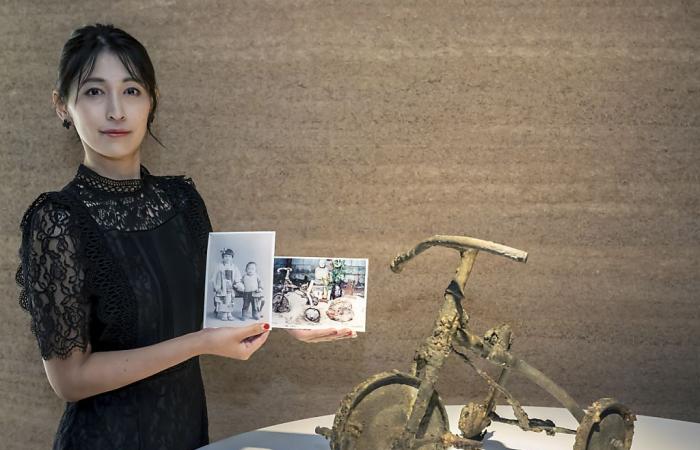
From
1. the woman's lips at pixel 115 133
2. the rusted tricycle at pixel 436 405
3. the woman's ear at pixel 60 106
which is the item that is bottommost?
the rusted tricycle at pixel 436 405

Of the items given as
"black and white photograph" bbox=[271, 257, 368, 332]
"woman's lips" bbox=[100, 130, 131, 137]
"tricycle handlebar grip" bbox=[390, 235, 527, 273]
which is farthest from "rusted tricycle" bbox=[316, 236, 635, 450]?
"woman's lips" bbox=[100, 130, 131, 137]

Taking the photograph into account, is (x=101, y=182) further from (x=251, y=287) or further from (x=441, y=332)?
(x=441, y=332)

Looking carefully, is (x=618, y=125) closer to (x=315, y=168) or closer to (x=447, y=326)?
(x=315, y=168)

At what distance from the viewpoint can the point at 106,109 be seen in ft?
5.45

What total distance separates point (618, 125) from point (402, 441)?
1377mm

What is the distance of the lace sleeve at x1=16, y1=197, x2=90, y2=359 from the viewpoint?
1523mm

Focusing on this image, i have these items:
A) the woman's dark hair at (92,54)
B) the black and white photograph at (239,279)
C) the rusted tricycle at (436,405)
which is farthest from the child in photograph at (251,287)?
the woman's dark hair at (92,54)

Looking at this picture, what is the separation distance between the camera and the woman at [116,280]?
154 cm

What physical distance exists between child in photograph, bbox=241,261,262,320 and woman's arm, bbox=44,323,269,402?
3 centimetres

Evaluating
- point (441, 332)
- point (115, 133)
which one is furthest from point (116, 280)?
point (441, 332)

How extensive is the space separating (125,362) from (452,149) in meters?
1.26

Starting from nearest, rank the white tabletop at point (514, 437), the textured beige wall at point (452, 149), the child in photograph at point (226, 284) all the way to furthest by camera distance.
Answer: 1. the child in photograph at point (226, 284)
2. the white tabletop at point (514, 437)
3. the textured beige wall at point (452, 149)

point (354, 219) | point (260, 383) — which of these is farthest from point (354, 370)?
point (354, 219)

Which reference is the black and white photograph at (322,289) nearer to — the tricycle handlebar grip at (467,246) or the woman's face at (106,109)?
the tricycle handlebar grip at (467,246)
